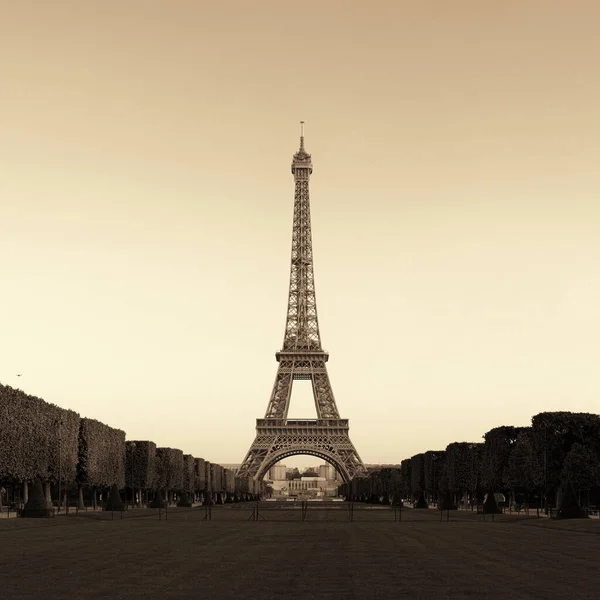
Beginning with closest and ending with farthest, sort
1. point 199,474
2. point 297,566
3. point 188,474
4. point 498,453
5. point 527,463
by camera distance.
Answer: point 297,566 → point 527,463 → point 498,453 → point 188,474 → point 199,474

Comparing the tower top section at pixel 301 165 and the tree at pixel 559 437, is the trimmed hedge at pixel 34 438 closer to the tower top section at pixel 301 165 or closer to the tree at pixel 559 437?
the tree at pixel 559 437

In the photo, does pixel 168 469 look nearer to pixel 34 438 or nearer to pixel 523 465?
pixel 34 438

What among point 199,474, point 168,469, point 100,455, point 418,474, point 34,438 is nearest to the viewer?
point 34,438

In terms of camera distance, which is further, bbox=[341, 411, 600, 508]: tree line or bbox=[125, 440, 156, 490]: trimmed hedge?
bbox=[125, 440, 156, 490]: trimmed hedge

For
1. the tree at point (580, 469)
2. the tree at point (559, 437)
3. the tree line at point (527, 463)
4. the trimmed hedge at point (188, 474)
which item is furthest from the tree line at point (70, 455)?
the tree at point (580, 469)

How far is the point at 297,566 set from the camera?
25938 millimetres

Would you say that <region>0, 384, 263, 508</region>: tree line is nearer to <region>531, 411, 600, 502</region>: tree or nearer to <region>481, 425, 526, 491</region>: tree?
<region>481, 425, 526, 491</region>: tree

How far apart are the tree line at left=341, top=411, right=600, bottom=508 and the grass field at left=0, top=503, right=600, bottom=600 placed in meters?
31.2

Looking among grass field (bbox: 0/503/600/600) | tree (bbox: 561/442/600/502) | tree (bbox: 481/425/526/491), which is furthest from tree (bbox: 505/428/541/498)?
grass field (bbox: 0/503/600/600)

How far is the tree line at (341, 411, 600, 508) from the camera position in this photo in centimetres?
7371

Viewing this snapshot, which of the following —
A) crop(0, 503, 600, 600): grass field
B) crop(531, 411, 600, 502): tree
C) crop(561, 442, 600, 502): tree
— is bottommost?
crop(0, 503, 600, 600): grass field

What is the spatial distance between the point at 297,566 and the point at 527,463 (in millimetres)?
57701

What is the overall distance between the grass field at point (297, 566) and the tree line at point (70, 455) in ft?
77.6

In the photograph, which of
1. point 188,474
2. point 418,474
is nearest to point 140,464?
point 188,474
